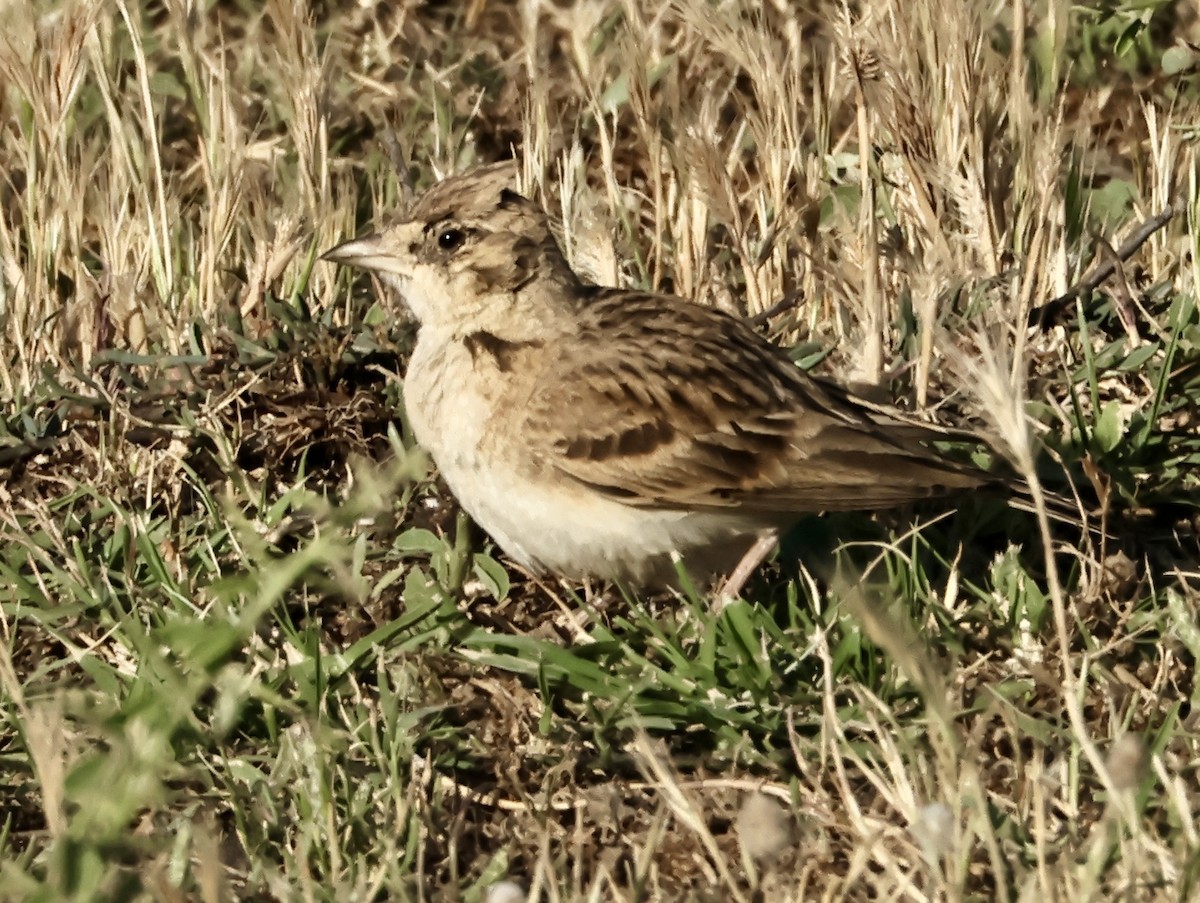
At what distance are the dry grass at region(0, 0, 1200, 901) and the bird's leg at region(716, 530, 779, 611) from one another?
0.21ft

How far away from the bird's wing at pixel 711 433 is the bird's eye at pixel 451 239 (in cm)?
40

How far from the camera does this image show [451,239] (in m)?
5.25

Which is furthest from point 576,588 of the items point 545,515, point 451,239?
point 451,239

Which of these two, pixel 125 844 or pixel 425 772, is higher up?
pixel 125 844

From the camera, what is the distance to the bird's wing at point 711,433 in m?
4.79

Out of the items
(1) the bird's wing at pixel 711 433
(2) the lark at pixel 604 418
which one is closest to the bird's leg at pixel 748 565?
(2) the lark at pixel 604 418

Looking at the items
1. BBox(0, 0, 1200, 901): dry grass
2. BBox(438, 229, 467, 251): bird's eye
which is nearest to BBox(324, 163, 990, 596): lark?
BBox(438, 229, 467, 251): bird's eye

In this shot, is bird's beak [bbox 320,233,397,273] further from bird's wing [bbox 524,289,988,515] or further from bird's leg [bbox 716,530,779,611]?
bird's leg [bbox 716,530,779,611]

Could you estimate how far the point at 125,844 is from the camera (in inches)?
131

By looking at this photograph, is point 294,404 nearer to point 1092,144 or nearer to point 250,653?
point 250,653

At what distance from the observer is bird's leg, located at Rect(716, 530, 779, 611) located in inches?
195

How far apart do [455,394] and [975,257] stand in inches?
75.1

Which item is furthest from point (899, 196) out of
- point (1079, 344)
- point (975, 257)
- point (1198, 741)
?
point (1198, 741)

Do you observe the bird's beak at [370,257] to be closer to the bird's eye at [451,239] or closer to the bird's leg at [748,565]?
the bird's eye at [451,239]
